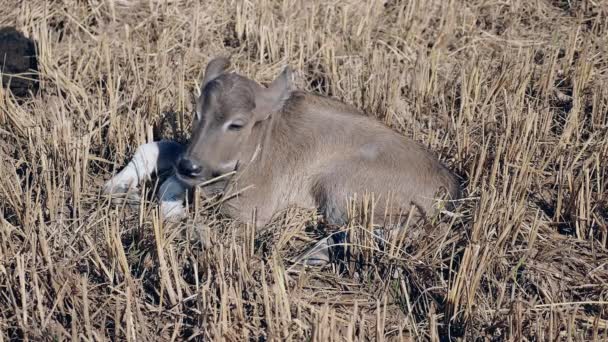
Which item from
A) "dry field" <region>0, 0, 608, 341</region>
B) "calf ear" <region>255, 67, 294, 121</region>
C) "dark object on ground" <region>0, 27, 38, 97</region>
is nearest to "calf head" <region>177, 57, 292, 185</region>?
"calf ear" <region>255, 67, 294, 121</region>

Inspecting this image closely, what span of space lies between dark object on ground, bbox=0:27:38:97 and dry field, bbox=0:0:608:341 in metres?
0.18

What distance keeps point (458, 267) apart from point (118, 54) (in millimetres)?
4062

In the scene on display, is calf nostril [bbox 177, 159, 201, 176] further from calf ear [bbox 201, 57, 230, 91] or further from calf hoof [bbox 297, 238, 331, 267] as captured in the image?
calf hoof [bbox 297, 238, 331, 267]

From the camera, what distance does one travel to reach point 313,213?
242 inches

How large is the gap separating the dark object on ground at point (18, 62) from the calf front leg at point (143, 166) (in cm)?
171

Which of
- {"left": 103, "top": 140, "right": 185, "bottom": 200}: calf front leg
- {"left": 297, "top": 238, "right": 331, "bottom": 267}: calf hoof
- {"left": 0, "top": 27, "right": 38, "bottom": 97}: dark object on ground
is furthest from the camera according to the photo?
{"left": 0, "top": 27, "right": 38, "bottom": 97}: dark object on ground

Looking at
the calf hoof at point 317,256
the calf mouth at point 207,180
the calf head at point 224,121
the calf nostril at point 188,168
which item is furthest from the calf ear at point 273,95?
the calf hoof at point 317,256

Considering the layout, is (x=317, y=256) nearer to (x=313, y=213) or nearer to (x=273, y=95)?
(x=313, y=213)

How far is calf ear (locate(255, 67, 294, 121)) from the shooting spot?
19.6 ft

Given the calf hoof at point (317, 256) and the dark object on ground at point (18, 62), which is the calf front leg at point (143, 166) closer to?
the calf hoof at point (317, 256)

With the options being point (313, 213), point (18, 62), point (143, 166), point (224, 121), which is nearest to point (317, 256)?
point (313, 213)

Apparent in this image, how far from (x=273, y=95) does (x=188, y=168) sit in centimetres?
83

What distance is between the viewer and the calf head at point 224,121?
5.70m

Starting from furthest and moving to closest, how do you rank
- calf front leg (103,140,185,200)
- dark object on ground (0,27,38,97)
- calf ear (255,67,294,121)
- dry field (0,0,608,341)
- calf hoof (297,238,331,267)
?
dark object on ground (0,27,38,97) < calf front leg (103,140,185,200) < calf ear (255,67,294,121) < calf hoof (297,238,331,267) < dry field (0,0,608,341)
